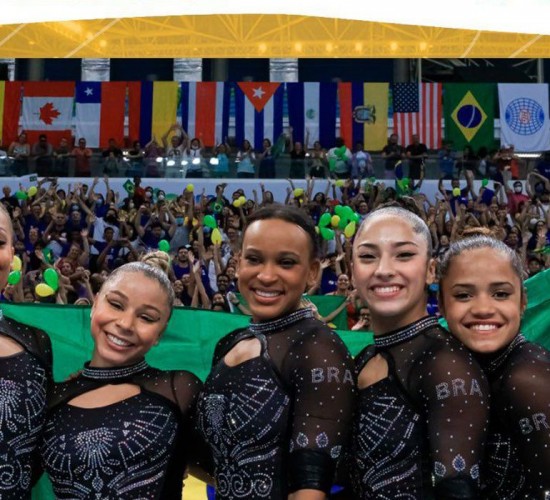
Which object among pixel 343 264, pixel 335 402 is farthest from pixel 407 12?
pixel 343 264

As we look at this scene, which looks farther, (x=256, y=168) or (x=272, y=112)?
(x=272, y=112)

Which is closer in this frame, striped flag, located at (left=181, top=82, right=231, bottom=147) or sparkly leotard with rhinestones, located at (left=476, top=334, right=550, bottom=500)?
sparkly leotard with rhinestones, located at (left=476, top=334, right=550, bottom=500)

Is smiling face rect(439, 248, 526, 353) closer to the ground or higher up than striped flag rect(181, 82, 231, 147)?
closer to the ground

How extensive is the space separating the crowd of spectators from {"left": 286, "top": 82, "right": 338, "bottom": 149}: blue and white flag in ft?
8.57

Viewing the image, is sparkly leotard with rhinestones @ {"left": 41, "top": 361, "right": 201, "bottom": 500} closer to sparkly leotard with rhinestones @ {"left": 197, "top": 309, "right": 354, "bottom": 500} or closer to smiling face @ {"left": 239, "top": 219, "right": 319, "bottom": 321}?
sparkly leotard with rhinestones @ {"left": 197, "top": 309, "right": 354, "bottom": 500}

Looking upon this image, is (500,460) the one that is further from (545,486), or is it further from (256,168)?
(256,168)

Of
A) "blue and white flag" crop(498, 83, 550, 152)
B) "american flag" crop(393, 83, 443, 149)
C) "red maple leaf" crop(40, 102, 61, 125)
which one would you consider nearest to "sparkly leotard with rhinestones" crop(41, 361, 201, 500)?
"blue and white flag" crop(498, 83, 550, 152)

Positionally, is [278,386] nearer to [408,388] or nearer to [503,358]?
[408,388]

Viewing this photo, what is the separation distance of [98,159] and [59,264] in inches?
253

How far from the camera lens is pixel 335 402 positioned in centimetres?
246

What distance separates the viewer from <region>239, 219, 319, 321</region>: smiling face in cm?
266

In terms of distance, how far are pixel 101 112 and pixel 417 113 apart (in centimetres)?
666

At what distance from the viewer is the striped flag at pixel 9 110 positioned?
19594 mm

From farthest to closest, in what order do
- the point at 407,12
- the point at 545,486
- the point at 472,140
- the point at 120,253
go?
the point at 472,140
the point at 120,253
the point at 407,12
the point at 545,486
